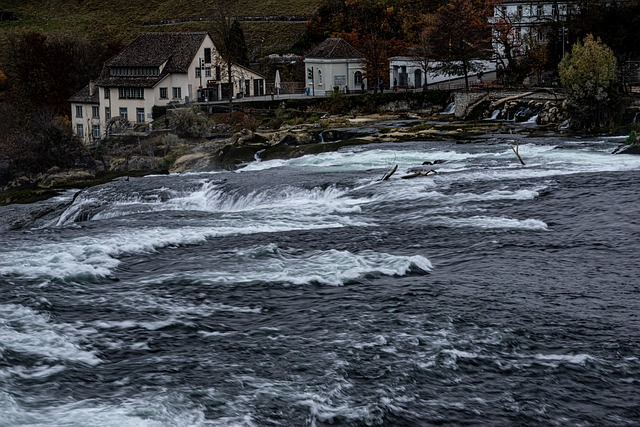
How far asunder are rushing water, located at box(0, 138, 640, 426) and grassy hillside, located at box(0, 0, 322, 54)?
8217cm

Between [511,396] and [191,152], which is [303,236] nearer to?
[511,396]

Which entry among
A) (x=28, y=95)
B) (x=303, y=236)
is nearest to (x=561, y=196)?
(x=303, y=236)

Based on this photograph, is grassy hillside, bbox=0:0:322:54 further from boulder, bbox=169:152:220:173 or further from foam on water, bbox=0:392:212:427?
foam on water, bbox=0:392:212:427

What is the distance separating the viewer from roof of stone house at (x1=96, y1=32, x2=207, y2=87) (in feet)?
250

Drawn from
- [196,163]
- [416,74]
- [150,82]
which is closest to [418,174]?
[196,163]

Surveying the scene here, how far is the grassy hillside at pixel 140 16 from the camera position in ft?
377

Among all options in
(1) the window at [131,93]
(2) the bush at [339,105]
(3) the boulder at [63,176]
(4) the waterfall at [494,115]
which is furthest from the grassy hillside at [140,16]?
(3) the boulder at [63,176]

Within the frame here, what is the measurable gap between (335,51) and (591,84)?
113 feet

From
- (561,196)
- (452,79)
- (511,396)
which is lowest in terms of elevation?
(511,396)

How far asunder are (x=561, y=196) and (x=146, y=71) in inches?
2084

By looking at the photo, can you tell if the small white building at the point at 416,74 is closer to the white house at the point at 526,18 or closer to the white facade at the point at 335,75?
the white house at the point at 526,18

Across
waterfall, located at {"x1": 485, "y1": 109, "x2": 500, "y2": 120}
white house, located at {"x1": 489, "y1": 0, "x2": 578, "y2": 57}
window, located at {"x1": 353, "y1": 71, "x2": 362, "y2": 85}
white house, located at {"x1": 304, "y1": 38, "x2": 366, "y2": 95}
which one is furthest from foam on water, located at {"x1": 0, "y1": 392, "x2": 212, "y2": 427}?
window, located at {"x1": 353, "y1": 71, "x2": 362, "y2": 85}

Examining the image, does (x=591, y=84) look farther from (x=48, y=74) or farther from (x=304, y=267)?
(x=48, y=74)

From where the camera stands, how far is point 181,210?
108ft
